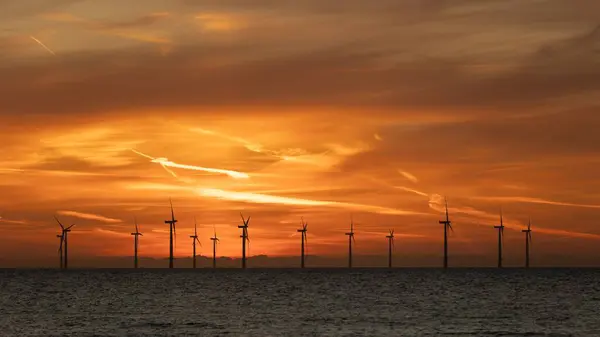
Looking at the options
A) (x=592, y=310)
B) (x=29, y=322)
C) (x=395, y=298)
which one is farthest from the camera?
(x=395, y=298)

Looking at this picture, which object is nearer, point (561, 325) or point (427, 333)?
point (427, 333)

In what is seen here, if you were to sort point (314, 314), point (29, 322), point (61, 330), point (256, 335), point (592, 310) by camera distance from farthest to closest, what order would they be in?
point (592, 310) → point (314, 314) → point (29, 322) → point (61, 330) → point (256, 335)

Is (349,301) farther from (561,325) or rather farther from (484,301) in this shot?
(561,325)

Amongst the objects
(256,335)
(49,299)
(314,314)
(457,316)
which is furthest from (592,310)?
(49,299)

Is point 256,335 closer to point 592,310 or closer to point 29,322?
point 29,322

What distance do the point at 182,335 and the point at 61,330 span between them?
1541cm

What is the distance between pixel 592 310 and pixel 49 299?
90141 millimetres

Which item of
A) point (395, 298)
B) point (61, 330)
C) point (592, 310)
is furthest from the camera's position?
point (395, 298)

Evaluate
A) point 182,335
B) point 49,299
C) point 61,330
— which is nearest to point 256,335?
point 182,335

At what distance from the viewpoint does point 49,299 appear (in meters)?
159

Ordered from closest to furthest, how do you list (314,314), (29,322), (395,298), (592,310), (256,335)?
(256,335) → (29,322) → (314,314) → (592,310) → (395,298)

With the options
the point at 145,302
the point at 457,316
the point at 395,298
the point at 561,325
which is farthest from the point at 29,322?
the point at 395,298

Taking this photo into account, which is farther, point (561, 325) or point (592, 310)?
point (592, 310)

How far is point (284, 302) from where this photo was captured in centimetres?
14225
